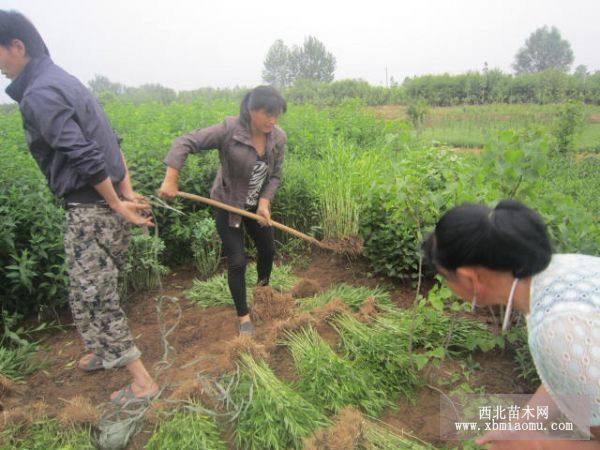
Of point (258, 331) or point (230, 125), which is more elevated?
point (230, 125)

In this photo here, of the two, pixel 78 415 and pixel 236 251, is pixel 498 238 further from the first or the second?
pixel 78 415

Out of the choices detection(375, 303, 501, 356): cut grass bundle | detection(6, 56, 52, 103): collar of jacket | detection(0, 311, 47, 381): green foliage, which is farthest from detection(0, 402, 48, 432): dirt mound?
detection(375, 303, 501, 356): cut grass bundle

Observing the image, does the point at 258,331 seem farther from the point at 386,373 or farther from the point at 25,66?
the point at 25,66

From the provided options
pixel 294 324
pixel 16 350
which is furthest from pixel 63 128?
pixel 16 350

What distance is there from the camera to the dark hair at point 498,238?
1.26 m

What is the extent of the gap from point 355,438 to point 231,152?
1854 mm

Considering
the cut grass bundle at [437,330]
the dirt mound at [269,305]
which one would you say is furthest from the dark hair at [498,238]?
the dirt mound at [269,305]

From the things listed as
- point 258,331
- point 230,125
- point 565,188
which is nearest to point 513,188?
point 230,125

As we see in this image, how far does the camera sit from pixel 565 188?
6055mm

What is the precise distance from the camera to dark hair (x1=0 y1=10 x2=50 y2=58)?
6.18 ft

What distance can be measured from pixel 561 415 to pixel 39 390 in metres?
2.96

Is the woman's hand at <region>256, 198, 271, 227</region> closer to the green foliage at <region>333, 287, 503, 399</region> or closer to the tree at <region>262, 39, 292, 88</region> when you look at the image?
the green foliage at <region>333, 287, 503, 399</region>

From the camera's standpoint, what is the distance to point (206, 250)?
4.36m

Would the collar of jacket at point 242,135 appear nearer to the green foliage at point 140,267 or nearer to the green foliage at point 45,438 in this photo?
the green foliage at point 140,267
